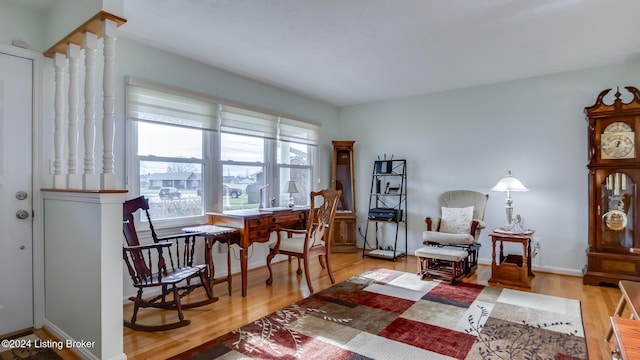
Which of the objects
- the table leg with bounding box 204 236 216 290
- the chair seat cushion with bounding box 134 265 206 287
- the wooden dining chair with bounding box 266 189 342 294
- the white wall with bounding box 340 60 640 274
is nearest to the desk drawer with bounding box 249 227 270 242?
the wooden dining chair with bounding box 266 189 342 294

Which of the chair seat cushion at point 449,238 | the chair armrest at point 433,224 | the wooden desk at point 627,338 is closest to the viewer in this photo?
the wooden desk at point 627,338

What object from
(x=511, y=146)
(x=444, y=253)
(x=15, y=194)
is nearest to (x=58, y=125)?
(x=15, y=194)

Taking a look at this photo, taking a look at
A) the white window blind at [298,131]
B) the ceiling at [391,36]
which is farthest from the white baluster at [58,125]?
the white window blind at [298,131]

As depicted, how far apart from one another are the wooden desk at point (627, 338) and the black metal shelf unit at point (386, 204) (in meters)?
3.39

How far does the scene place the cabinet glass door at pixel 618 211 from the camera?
11.8 ft

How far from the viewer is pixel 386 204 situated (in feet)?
17.9

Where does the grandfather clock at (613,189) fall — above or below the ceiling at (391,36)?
below

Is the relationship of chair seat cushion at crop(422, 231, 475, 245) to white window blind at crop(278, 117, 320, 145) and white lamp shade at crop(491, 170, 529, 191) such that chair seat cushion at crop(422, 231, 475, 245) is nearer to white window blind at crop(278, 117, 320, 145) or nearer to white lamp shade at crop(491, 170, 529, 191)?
white lamp shade at crop(491, 170, 529, 191)

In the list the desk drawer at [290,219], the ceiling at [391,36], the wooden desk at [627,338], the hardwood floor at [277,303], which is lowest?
the hardwood floor at [277,303]

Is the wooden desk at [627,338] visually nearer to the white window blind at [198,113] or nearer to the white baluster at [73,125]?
the white baluster at [73,125]

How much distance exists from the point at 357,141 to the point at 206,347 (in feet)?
13.9

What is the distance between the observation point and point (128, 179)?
314 cm

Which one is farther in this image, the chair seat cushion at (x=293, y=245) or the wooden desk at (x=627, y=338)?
the chair seat cushion at (x=293, y=245)

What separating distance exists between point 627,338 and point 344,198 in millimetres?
4399
